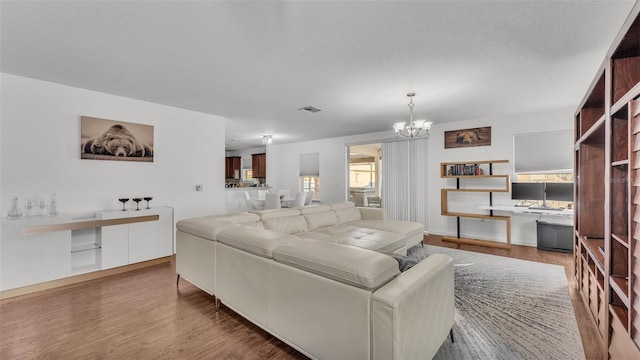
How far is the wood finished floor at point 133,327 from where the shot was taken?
1917mm

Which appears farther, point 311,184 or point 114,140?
point 311,184

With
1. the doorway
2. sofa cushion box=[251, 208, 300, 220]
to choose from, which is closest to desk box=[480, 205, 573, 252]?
sofa cushion box=[251, 208, 300, 220]

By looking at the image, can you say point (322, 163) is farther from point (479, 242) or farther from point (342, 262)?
point (342, 262)

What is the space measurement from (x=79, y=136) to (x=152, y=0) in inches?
107

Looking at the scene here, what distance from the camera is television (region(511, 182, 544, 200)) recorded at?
15.1ft

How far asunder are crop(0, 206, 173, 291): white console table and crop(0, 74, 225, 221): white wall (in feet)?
1.36

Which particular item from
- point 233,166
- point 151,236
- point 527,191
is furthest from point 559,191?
point 233,166

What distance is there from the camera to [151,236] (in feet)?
12.4

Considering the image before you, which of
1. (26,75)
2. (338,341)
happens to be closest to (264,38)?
(338,341)

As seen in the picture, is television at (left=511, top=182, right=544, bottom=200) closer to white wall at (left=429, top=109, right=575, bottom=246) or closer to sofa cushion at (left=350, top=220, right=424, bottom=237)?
white wall at (left=429, top=109, right=575, bottom=246)

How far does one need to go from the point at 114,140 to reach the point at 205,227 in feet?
7.77

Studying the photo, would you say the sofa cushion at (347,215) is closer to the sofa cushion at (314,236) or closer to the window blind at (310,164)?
the sofa cushion at (314,236)

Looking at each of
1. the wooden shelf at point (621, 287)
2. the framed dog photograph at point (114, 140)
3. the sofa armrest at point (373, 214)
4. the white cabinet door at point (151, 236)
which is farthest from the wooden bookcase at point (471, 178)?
the framed dog photograph at point (114, 140)

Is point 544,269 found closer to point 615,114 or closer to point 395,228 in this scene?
point 395,228
